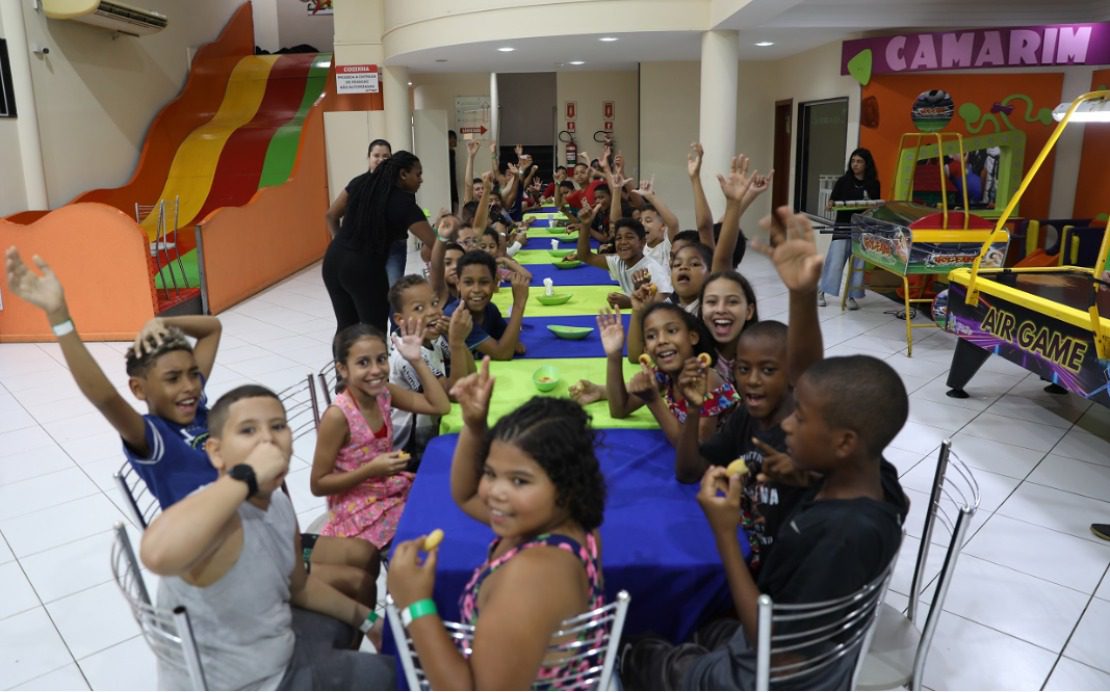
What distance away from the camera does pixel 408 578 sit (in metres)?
1.44

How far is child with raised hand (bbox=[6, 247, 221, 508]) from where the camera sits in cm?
A: 197

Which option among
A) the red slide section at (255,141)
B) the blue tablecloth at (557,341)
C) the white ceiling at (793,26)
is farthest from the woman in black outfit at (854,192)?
the red slide section at (255,141)

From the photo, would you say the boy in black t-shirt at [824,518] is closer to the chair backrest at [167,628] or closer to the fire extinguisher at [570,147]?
the chair backrest at [167,628]

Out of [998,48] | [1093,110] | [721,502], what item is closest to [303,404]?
[721,502]

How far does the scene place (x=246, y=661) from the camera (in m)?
1.61

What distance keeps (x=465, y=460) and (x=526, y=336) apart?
1.80m

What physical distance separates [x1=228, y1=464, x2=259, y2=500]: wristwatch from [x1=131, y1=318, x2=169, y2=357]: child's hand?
0.91m

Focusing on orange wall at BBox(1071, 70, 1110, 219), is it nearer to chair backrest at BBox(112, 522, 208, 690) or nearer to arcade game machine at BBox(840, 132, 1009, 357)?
arcade game machine at BBox(840, 132, 1009, 357)

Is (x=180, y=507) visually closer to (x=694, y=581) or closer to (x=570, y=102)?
(x=694, y=581)

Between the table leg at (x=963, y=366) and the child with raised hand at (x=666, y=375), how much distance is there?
3.07m

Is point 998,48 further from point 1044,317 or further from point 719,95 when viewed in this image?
point 1044,317

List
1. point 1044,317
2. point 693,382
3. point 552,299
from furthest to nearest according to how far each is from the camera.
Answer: point 552,299, point 1044,317, point 693,382

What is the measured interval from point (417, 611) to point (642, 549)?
63 cm

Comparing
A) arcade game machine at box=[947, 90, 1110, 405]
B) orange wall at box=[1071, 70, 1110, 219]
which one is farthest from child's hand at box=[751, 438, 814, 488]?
orange wall at box=[1071, 70, 1110, 219]
